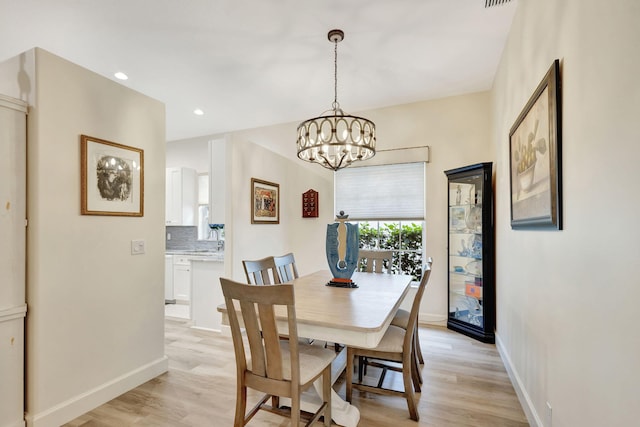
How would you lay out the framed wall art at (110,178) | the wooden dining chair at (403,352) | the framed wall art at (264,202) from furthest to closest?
1. the framed wall art at (264,202)
2. the framed wall art at (110,178)
3. the wooden dining chair at (403,352)

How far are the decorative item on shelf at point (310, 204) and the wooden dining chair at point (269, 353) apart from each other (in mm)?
3054

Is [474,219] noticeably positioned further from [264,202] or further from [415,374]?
[264,202]

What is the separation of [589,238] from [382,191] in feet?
10.6

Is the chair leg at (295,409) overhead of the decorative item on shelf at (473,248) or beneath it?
beneath

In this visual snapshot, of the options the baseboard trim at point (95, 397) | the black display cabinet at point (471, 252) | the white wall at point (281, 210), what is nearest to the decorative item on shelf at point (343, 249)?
the white wall at point (281, 210)

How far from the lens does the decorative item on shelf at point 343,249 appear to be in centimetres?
257

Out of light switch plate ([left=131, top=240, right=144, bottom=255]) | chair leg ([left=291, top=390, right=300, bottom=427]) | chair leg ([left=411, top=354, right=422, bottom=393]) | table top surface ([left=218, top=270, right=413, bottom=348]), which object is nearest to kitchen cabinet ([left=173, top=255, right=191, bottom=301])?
light switch plate ([left=131, top=240, right=144, bottom=255])

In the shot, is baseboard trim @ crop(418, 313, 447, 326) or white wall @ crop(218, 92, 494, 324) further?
baseboard trim @ crop(418, 313, 447, 326)

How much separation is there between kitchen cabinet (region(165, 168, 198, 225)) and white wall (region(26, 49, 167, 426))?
3002 millimetres

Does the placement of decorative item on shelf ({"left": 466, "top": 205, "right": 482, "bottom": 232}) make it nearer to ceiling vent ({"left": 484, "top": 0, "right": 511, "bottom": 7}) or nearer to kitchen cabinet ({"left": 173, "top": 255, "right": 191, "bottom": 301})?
ceiling vent ({"left": 484, "top": 0, "right": 511, "bottom": 7})

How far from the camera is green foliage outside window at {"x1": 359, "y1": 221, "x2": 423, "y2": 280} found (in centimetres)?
439

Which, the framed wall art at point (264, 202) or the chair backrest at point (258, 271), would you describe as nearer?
the chair backrest at point (258, 271)

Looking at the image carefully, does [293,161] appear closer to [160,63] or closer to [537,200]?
[160,63]

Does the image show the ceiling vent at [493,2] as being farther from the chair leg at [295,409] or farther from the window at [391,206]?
the chair leg at [295,409]
